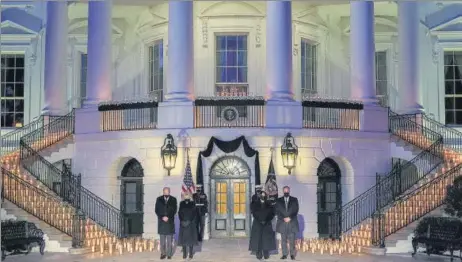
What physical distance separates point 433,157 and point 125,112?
1156 centimetres

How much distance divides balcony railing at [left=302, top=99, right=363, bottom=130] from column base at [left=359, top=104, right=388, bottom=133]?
0.74ft

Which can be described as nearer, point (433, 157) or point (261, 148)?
point (261, 148)

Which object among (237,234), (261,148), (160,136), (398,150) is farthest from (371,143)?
(160,136)

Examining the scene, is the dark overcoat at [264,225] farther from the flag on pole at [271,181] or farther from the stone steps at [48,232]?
the stone steps at [48,232]

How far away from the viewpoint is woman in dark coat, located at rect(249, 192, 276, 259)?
1780cm

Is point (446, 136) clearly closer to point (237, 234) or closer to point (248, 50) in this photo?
point (248, 50)

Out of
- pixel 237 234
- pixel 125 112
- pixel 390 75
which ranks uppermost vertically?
pixel 390 75

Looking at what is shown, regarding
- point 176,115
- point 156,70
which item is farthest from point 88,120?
point 156,70

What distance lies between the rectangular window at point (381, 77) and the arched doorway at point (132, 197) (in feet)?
41.7

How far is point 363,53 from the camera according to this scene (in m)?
26.5

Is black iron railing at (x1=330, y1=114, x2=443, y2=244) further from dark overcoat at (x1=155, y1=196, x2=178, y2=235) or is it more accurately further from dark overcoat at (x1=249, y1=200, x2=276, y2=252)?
dark overcoat at (x1=155, y1=196, x2=178, y2=235)

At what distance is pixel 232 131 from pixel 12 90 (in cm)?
1427

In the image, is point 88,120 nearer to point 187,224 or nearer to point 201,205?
point 201,205

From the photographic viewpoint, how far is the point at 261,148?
23.9m
